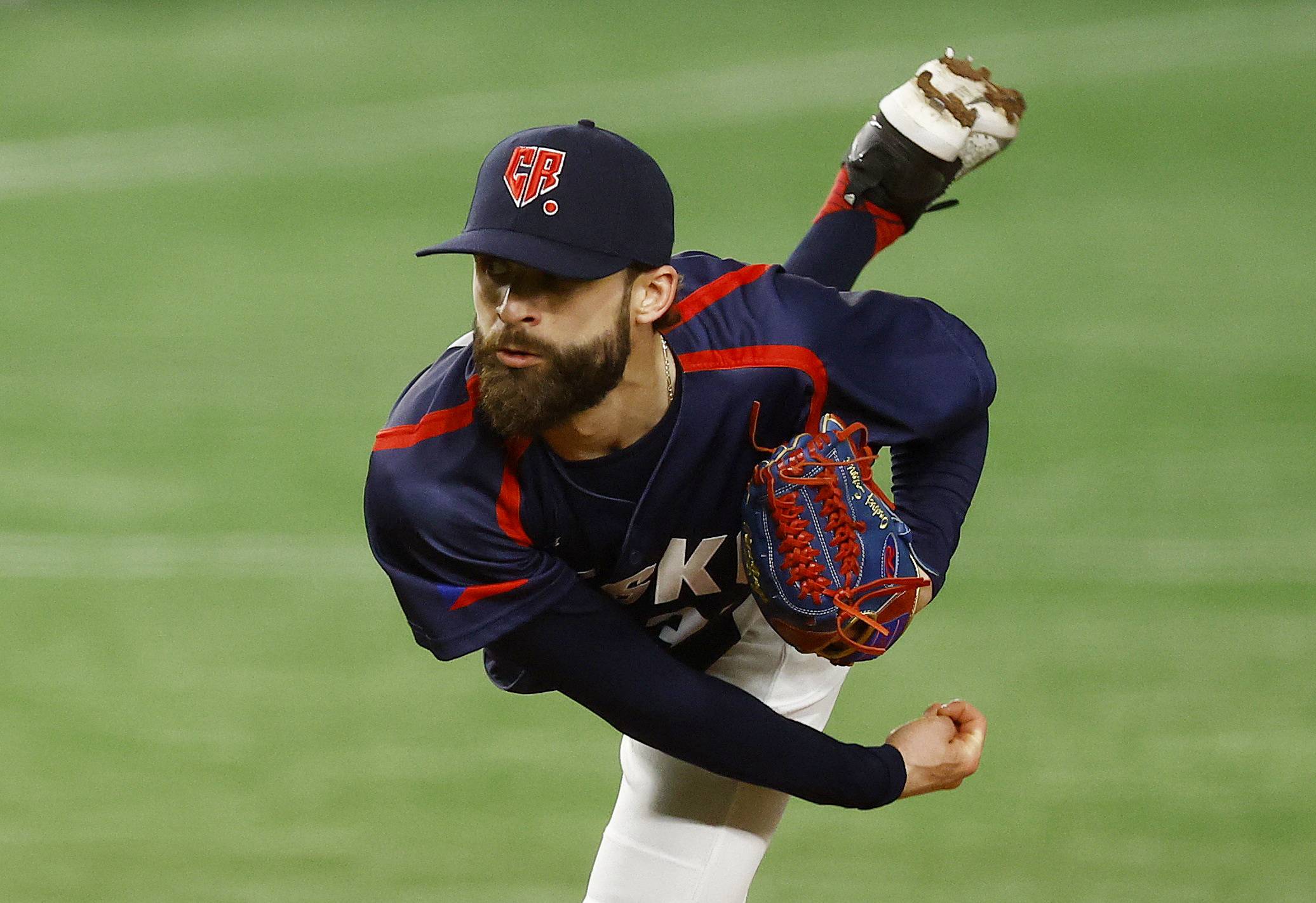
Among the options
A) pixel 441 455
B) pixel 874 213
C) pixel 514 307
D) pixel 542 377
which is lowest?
pixel 441 455

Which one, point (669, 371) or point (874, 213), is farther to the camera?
point (874, 213)

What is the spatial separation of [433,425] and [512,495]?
0.17m

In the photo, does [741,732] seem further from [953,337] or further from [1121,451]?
[1121,451]

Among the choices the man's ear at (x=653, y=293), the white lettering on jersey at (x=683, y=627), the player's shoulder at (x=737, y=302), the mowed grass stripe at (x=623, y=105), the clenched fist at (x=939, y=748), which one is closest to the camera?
the man's ear at (x=653, y=293)

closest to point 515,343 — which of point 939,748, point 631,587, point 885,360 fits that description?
point 631,587

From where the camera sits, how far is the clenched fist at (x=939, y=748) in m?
3.00

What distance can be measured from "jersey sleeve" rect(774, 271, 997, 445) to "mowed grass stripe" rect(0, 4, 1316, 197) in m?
4.77

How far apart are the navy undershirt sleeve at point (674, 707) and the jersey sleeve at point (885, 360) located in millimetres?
528

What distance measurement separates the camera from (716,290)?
294 centimetres

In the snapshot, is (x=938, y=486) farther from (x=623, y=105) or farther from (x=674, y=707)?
(x=623, y=105)

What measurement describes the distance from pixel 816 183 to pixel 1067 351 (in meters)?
1.55

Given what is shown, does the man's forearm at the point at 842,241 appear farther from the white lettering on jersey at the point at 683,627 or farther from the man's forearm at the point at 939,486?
the white lettering on jersey at the point at 683,627

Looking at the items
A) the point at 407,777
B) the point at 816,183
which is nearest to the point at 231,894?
the point at 407,777

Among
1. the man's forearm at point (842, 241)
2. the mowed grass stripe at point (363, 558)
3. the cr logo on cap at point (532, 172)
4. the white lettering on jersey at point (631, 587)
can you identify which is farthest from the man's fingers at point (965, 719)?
the mowed grass stripe at point (363, 558)
